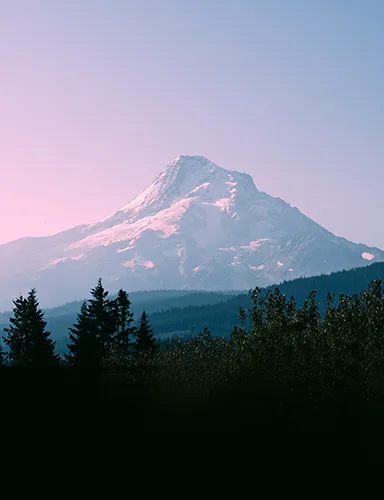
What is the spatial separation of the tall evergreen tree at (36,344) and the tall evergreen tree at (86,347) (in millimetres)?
2601

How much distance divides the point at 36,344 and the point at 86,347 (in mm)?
6691

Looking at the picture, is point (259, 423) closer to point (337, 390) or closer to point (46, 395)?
point (337, 390)

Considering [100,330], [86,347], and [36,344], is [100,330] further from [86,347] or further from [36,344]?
[36,344]

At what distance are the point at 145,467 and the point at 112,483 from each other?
267 centimetres

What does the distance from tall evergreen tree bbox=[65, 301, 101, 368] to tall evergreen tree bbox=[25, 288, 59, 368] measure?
2601mm

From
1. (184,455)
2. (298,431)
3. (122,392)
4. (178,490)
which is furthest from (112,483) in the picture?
(122,392)

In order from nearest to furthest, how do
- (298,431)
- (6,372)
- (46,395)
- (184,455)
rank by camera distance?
(184,455)
(298,431)
(46,395)
(6,372)

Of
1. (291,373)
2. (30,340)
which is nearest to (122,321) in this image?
(30,340)

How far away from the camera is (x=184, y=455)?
2980 cm

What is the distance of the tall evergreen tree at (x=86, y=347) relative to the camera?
7256 centimetres

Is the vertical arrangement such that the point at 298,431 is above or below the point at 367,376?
below

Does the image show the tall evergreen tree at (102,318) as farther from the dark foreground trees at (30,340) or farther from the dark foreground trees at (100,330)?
the dark foreground trees at (30,340)

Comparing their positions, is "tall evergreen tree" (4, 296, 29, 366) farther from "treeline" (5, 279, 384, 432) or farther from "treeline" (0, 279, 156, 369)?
"treeline" (5, 279, 384, 432)

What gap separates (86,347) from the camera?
78750 mm
